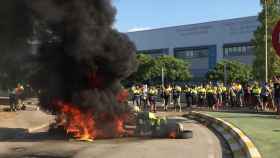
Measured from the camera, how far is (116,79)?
1611 centimetres

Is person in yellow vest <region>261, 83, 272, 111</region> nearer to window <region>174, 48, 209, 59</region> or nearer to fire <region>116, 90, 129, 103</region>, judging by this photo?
fire <region>116, 90, 129, 103</region>

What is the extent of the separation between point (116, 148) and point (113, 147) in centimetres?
24

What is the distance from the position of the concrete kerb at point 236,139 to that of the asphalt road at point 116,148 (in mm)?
225

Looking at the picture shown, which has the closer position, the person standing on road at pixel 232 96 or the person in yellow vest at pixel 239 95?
the person in yellow vest at pixel 239 95

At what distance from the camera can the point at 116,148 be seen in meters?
12.5

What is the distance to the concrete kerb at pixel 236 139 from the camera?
1057 cm

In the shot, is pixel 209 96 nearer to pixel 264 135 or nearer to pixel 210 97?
pixel 210 97

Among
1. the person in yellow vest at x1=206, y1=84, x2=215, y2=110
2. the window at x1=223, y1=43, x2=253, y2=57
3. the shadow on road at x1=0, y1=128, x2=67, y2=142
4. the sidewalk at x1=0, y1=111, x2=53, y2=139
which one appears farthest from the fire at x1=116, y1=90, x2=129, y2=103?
the window at x1=223, y1=43, x2=253, y2=57

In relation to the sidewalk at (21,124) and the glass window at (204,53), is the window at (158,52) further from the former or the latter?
the sidewalk at (21,124)

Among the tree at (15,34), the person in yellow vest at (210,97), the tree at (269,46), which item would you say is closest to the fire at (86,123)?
the tree at (15,34)

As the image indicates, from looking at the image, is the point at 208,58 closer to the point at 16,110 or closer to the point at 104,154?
the point at 16,110

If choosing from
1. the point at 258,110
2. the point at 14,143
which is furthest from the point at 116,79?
the point at 258,110

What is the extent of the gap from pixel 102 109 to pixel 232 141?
12.1 feet

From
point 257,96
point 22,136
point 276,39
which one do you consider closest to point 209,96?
point 257,96
